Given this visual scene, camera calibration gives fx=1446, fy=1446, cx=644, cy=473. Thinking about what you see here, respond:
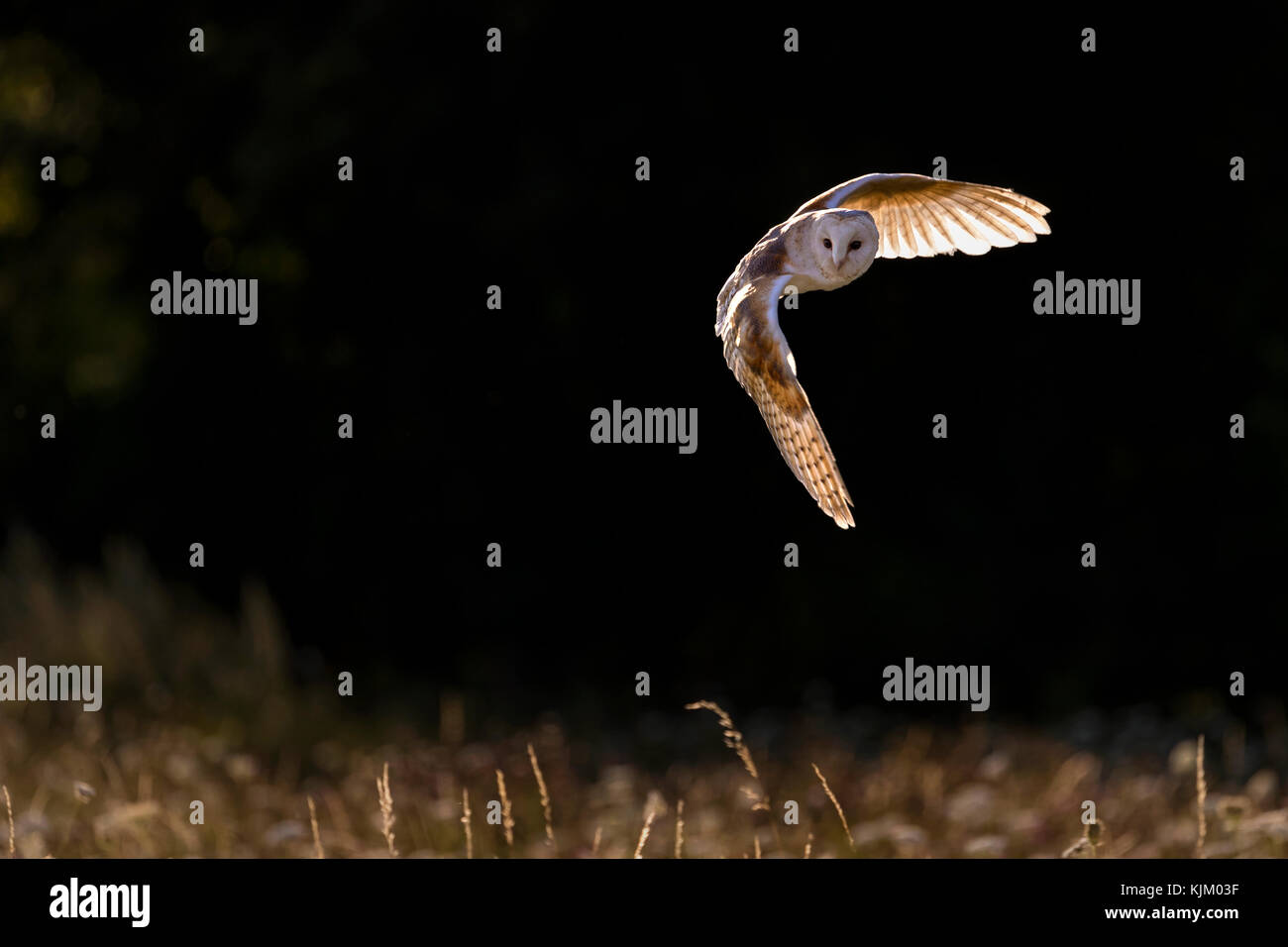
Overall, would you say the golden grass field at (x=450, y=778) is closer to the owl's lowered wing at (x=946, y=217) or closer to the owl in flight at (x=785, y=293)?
the owl in flight at (x=785, y=293)

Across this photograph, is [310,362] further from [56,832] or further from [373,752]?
[56,832]

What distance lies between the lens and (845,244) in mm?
2547

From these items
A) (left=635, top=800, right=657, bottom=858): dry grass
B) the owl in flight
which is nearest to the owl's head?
the owl in flight

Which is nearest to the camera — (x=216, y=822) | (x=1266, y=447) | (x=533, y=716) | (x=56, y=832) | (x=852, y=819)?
(x=56, y=832)

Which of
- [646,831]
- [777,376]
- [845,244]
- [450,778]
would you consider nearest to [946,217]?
[845,244]

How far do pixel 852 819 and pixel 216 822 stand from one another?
7.32 ft

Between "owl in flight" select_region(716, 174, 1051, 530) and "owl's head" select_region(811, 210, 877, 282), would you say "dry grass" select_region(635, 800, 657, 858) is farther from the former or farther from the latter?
"owl's head" select_region(811, 210, 877, 282)

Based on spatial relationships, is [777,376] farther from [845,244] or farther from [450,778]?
[450,778]

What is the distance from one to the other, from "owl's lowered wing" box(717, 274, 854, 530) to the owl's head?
86 mm

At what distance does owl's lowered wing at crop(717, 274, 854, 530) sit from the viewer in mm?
2539

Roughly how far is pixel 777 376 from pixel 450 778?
3327 millimetres

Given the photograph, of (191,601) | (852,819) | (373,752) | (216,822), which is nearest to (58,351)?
(191,601)

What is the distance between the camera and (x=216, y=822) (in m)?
4.67

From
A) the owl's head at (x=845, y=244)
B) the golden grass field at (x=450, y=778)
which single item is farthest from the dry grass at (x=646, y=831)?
the owl's head at (x=845, y=244)
